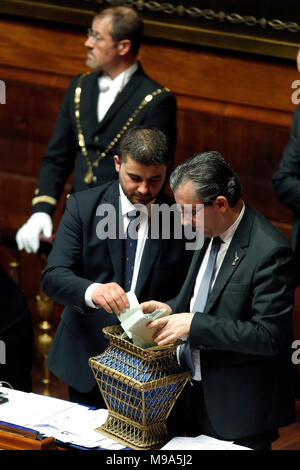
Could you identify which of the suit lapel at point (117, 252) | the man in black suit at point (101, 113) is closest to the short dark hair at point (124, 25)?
the man in black suit at point (101, 113)

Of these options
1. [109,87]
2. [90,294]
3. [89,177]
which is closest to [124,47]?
[109,87]

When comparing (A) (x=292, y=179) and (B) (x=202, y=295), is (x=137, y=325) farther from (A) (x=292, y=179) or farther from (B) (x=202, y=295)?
(A) (x=292, y=179)

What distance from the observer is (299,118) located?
431 centimetres

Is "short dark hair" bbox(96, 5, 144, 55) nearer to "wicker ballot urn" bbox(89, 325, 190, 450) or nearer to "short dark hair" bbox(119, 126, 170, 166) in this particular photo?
"short dark hair" bbox(119, 126, 170, 166)

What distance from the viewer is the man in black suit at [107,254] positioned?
3.47 meters

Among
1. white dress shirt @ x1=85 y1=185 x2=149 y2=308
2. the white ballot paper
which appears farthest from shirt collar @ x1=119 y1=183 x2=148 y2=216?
the white ballot paper

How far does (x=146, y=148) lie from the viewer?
3430mm

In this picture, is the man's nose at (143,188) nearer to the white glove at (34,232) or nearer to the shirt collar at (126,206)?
the shirt collar at (126,206)

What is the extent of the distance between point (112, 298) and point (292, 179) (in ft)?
4.93

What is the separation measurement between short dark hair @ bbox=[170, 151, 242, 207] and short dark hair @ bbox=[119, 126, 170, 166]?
1.20 feet

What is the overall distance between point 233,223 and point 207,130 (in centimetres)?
230

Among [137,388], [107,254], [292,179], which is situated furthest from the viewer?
[292,179]

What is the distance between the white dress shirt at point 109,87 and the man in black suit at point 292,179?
2.82 feet
